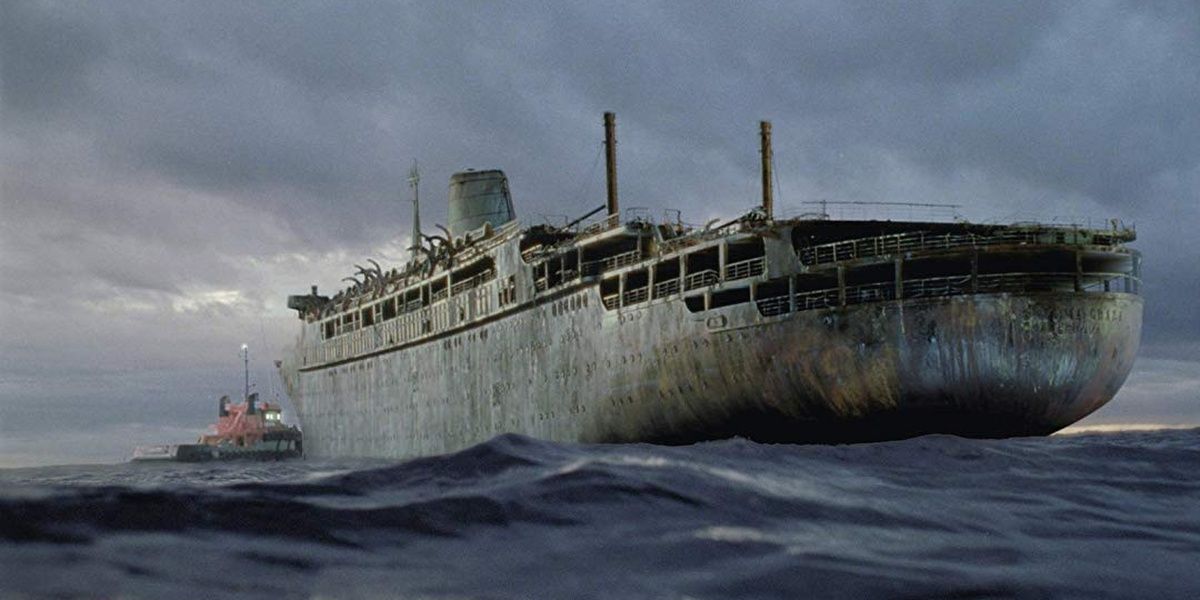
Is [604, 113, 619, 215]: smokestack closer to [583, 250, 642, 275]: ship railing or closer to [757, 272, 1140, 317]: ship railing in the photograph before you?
[583, 250, 642, 275]: ship railing

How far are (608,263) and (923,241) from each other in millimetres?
13349

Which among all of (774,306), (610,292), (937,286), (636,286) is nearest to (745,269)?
(774,306)

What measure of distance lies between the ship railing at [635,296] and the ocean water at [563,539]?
24.4 meters

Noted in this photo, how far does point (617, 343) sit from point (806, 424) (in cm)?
808

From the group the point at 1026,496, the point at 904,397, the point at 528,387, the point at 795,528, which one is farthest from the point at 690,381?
the point at 795,528

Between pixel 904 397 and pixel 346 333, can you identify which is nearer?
pixel 904 397

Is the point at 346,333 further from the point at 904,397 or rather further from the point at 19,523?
the point at 19,523

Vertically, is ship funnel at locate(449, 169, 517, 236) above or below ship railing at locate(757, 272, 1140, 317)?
above

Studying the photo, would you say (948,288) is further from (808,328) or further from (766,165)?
(766,165)

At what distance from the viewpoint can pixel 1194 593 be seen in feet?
23.9

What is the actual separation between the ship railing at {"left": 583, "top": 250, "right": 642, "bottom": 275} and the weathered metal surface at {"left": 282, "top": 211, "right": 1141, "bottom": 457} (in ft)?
1.15

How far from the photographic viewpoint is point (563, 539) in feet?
27.1

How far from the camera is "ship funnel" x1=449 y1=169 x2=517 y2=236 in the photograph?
5794 cm

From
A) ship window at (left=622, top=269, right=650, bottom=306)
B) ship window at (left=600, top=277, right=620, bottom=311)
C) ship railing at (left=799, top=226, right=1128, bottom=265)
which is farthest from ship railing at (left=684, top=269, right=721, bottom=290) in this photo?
ship window at (left=600, top=277, right=620, bottom=311)
